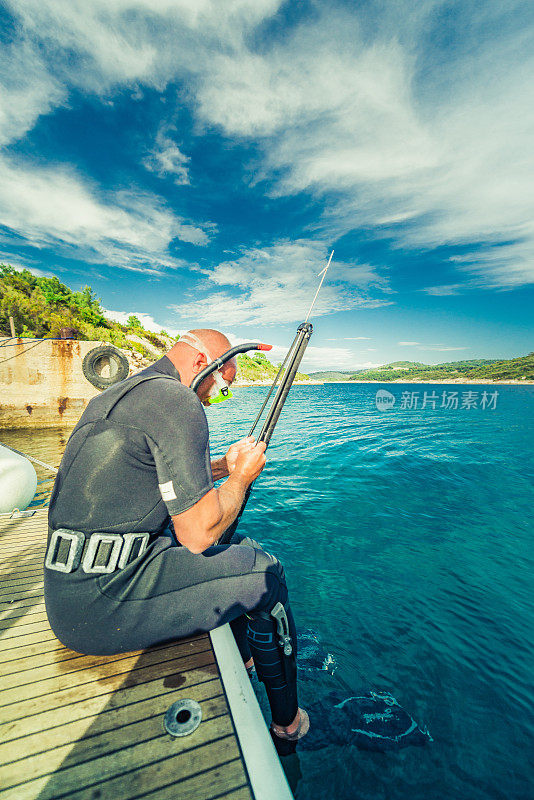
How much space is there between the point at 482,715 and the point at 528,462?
1358cm

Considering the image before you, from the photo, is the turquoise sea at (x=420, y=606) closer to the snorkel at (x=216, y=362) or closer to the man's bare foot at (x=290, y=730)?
the man's bare foot at (x=290, y=730)

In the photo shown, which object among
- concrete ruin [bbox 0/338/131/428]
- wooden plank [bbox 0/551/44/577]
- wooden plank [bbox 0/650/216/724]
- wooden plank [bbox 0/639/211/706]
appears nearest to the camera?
wooden plank [bbox 0/650/216/724]

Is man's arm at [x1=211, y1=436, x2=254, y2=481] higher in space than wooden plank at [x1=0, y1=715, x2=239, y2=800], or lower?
higher

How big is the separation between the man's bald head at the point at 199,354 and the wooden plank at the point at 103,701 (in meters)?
2.13

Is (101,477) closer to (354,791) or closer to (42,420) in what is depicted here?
(354,791)

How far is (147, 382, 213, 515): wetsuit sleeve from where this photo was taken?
1.88 metres

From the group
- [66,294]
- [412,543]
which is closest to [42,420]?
[412,543]

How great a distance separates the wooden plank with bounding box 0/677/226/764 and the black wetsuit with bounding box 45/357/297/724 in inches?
13.5

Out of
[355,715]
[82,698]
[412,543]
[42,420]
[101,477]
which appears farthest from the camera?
[42,420]

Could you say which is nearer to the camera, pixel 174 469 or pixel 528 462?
pixel 174 469

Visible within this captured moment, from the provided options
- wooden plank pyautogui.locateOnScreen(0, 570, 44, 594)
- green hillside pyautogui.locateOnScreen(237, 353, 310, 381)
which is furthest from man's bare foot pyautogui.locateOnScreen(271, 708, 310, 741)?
green hillside pyautogui.locateOnScreen(237, 353, 310, 381)

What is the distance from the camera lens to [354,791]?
9.15ft

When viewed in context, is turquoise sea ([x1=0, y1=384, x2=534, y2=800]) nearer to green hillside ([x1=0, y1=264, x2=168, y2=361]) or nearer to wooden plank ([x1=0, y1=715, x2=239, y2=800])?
wooden plank ([x1=0, y1=715, x2=239, y2=800])

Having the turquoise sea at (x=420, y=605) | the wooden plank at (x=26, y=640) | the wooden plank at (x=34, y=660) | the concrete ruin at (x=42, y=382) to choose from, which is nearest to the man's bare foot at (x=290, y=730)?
the turquoise sea at (x=420, y=605)
